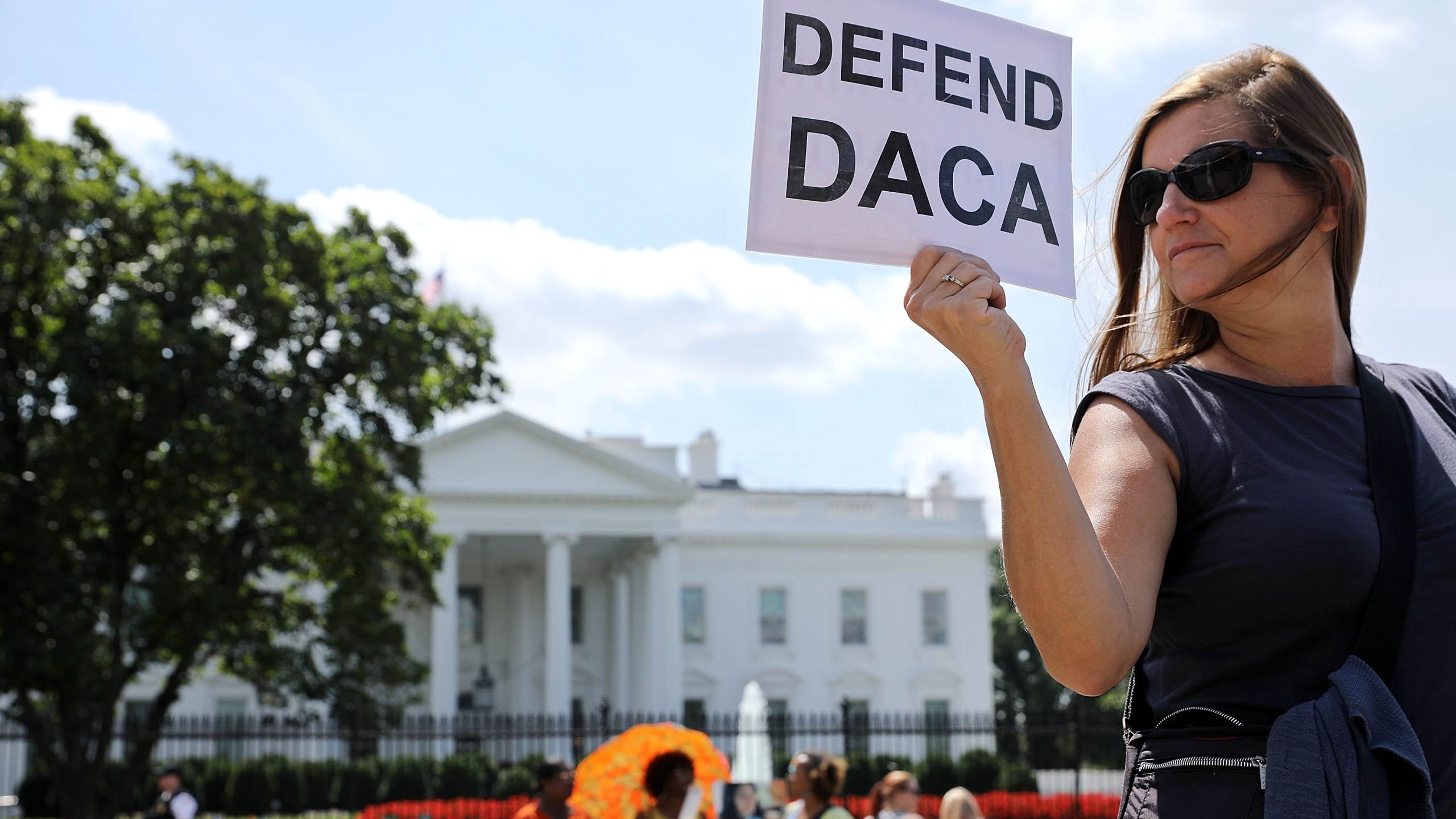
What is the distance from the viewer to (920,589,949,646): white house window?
5078cm

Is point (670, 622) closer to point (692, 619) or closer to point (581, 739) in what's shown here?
point (692, 619)

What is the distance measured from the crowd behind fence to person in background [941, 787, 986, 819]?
25.0ft

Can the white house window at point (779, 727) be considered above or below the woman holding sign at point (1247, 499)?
below

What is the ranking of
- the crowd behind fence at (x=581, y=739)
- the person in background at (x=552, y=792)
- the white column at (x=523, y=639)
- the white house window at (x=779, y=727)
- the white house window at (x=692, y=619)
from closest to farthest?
the person in background at (x=552, y=792)
the crowd behind fence at (x=581, y=739)
the white house window at (x=779, y=727)
the white column at (x=523, y=639)
the white house window at (x=692, y=619)

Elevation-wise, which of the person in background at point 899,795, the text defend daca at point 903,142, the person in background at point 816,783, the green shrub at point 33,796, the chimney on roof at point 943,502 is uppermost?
the chimney on roof at point 943,502

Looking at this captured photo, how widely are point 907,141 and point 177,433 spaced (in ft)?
67.2

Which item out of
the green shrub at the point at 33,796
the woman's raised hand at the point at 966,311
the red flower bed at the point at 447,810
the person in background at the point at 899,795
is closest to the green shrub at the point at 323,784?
the green shrub at the point at 33,796

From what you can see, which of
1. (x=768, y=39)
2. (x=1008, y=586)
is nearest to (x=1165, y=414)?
(x=1008, y=586)

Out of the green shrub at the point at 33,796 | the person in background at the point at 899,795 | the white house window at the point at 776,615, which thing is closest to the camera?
the person in background at the point at 899,795

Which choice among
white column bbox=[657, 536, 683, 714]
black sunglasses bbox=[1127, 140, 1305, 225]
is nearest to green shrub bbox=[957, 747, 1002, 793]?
white column bbox=[657, 536, 683, 714]

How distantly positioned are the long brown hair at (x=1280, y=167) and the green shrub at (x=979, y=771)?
35671 millimetres

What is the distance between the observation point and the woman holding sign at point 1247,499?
130 cm

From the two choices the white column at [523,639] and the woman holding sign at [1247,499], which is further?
the white column at [523,639]

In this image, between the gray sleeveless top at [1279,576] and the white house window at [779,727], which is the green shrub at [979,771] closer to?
the white house window at [779,727]
